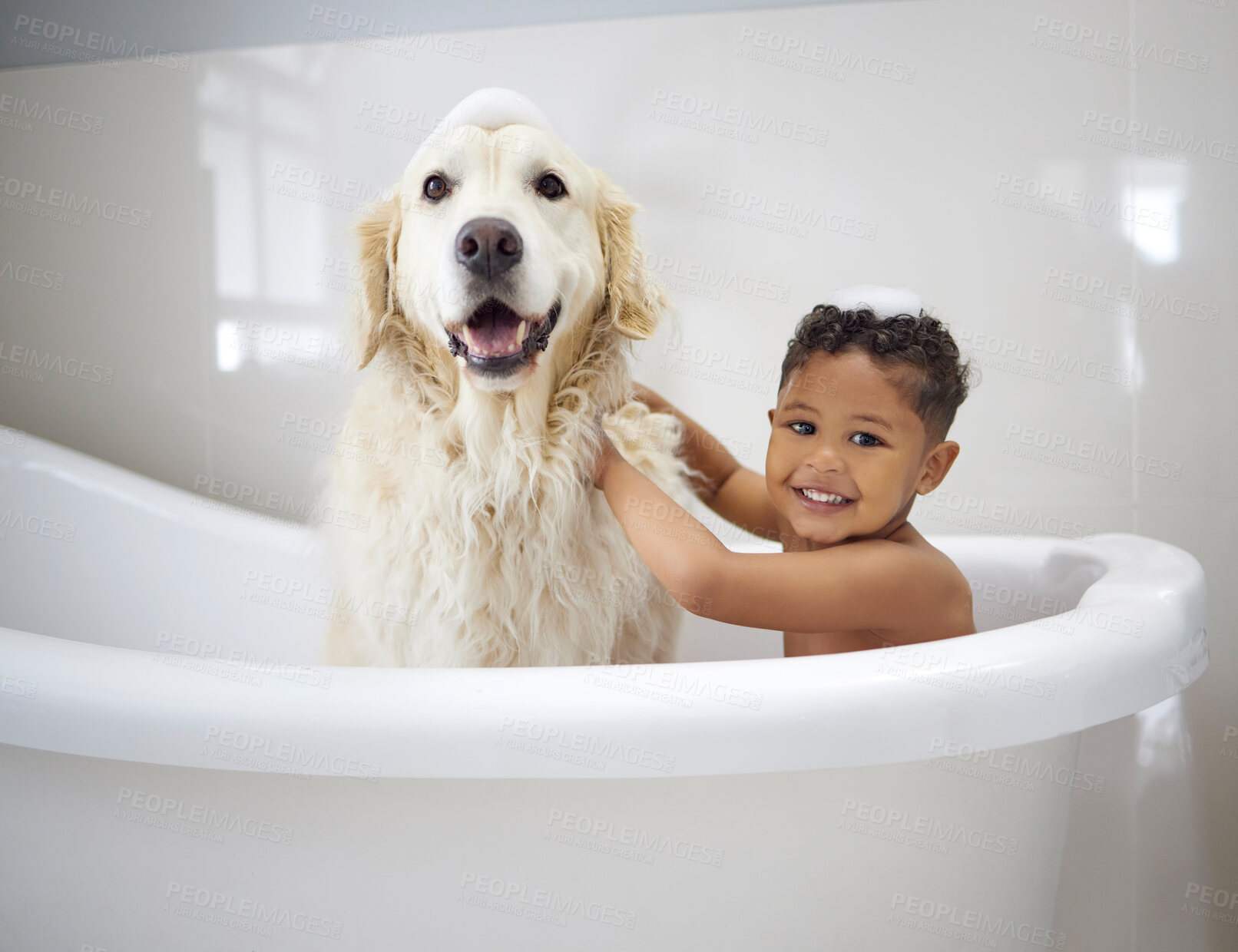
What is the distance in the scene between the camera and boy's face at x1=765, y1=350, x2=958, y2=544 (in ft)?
2.75

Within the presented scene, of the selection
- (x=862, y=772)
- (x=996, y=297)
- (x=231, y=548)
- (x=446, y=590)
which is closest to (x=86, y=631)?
(x=231, y=548)

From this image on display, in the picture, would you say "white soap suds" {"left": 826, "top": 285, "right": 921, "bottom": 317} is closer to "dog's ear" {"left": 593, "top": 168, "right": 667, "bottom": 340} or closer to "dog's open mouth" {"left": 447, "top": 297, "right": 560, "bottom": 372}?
"dog's ear" {"left": 593, "top": 168, "right": 667, "bottom": 340}

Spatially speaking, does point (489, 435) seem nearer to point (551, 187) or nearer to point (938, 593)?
point (551, 187)

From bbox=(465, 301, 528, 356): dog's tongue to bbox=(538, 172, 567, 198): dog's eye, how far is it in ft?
0.55

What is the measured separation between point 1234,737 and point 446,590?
1.54 m

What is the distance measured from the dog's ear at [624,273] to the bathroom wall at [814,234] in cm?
75

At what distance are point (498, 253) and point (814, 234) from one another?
42.7 inches

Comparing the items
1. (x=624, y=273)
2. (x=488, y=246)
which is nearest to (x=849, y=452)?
(x=624, y=273)

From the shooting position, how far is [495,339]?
2.61 feet

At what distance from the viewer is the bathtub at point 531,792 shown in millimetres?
535

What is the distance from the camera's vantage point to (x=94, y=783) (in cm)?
58

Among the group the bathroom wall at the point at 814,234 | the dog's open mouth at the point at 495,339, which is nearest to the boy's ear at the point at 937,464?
the dog's open mouth at the point at 495,339

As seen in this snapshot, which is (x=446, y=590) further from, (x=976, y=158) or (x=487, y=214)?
(x=976, y=158)

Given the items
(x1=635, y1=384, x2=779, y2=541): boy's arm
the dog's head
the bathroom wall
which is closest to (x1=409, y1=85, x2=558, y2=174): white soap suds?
the dog's head
